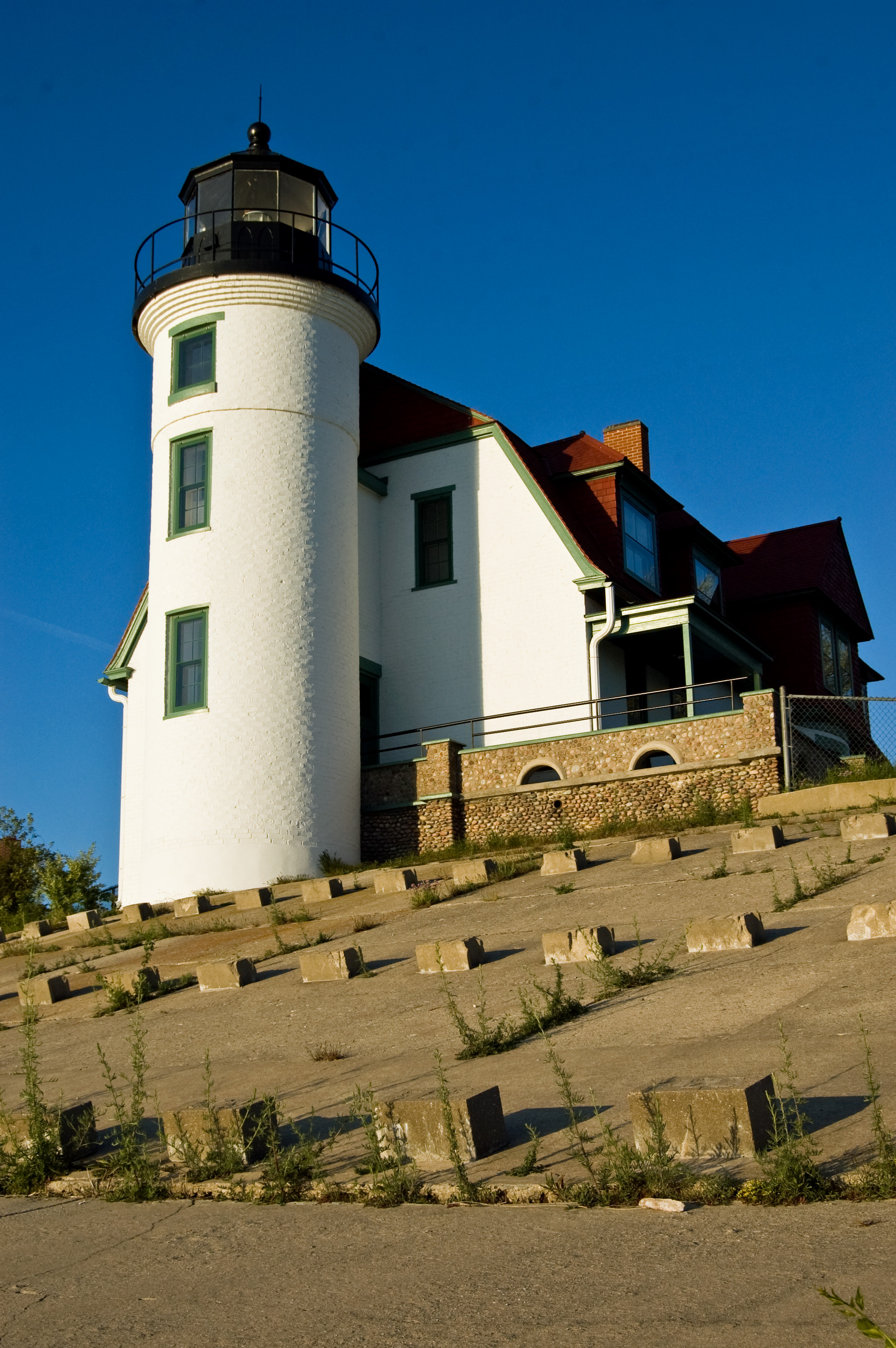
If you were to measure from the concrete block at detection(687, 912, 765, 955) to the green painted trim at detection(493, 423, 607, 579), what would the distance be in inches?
622

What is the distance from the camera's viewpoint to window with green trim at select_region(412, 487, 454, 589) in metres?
29.0

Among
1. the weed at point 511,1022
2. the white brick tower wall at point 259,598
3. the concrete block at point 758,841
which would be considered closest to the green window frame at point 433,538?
the white brick tower wall at point 259,598

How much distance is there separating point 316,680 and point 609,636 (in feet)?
20.3

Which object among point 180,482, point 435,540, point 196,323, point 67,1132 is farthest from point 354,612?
point 67,1132

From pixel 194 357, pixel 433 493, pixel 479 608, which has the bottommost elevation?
pixel 479 608

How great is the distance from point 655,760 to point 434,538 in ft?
25.3

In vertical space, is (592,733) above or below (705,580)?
below

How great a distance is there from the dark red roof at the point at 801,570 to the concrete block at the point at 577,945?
23.5m

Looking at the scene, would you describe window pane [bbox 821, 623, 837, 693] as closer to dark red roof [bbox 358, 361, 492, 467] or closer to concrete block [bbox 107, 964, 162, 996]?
dark red roof [bbox 358, 361, 492, 467]

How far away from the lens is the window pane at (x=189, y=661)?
2552cm

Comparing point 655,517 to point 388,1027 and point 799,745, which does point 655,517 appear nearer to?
point 799,745

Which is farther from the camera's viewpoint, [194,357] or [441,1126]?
[194,357]

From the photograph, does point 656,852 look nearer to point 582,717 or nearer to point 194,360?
point 582,717

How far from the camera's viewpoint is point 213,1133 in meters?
7.16
